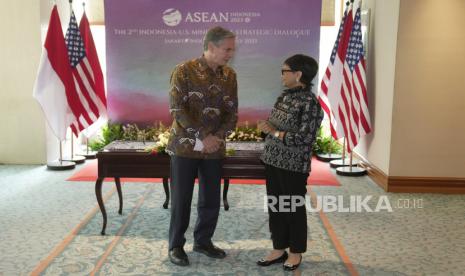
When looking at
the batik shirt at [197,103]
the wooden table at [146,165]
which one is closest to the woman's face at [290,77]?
the batik shirt at [197,103]

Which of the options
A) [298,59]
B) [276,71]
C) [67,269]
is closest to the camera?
[298,59]

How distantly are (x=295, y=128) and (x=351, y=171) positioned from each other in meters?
3.57

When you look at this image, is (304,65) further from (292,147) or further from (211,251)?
(211,251)

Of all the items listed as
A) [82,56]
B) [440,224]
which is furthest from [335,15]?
[440,224]

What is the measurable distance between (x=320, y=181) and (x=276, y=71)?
191 centimetres

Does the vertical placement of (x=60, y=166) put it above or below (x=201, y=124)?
below

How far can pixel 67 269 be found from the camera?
11.1 ft

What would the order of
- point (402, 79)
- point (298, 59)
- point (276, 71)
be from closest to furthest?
point (298, 59), point (402, 79), point (276, 71)

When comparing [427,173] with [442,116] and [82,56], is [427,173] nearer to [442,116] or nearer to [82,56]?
[442,116]

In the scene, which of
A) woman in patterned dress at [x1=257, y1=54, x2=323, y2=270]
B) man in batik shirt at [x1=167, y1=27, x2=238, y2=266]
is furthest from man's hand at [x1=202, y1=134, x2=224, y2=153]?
woman in patterned dress at [x1=257, y1=54, x2=323, y2=270]

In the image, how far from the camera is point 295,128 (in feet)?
10.4

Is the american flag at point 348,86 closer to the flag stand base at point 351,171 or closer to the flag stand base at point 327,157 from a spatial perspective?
the flag stand base at point 351,171

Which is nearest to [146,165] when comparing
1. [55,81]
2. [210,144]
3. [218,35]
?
[210,144]

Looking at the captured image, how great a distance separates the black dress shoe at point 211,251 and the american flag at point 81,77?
3.66 m
